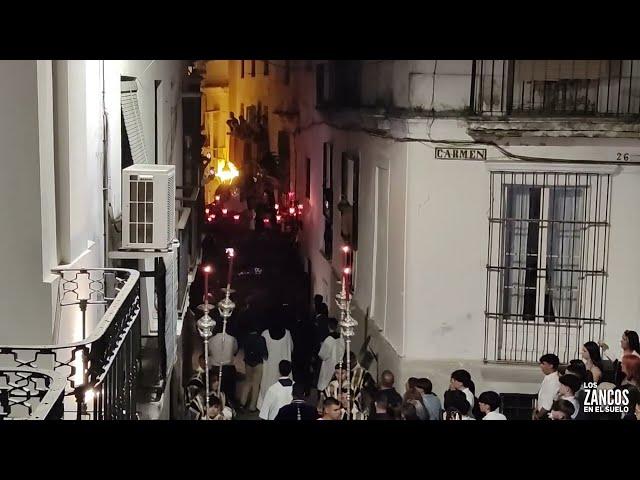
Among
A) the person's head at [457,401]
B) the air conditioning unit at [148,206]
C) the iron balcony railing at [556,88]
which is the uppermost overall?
the iron balcony railing at [556,88]

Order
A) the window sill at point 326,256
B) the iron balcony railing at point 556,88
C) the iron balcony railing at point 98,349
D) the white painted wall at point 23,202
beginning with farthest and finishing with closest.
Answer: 1. the window sill at point 326,256
2. the iron balcony railing at point 556,88
3. the white painted wall at point 23,202
4. the iron balcony railing at point 98,349

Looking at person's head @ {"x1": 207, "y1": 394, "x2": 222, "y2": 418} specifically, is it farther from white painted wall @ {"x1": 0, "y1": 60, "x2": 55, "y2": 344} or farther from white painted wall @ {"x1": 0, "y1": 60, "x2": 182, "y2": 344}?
white painted wall @ {"x1": 0, "y1": 60, "x2": 55, "y2": 344}

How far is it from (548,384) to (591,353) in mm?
311

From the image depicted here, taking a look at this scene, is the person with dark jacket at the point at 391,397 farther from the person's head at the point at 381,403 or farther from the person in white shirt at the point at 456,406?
the person in white shirt at the point at 456,406

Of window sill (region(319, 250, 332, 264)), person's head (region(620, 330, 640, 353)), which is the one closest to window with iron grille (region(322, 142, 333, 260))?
window sill (region(319, 250, 332, 264))

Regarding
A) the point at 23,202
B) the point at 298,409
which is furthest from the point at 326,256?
the point at 23,202

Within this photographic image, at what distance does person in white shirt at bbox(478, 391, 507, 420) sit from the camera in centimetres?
593

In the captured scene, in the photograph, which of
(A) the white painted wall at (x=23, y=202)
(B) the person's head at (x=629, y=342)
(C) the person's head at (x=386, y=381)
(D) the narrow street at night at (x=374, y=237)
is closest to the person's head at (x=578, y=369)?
(D) the narrow street at night at (x=374, y=237)

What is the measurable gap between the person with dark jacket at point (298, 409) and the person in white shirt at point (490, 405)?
0.97 meters

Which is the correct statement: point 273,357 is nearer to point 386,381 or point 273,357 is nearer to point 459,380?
A: point 386,381

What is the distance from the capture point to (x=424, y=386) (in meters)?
5.93

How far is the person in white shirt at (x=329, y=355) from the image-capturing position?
5.89m

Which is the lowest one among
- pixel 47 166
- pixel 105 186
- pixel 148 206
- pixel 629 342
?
pixel 629 342
